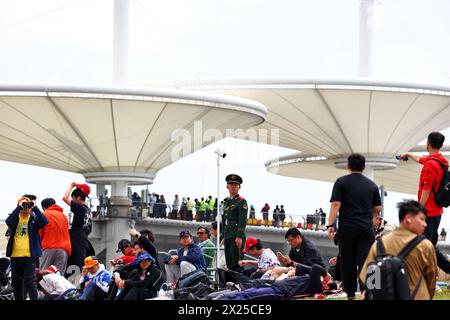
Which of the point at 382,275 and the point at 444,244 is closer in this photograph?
the point at 382,275

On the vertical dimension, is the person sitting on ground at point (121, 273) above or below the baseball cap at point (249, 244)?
below

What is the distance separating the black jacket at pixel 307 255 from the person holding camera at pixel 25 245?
3553mm

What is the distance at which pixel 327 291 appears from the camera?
43.9ft

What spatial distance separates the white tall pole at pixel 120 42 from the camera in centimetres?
3531

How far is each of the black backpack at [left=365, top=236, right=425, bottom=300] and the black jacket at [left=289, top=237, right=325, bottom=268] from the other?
660cm

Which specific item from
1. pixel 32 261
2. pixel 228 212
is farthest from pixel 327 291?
pixel 32 261

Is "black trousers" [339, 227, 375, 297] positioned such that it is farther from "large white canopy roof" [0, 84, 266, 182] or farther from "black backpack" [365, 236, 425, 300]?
"large white canopy roof" [0, 84, 266, 182]

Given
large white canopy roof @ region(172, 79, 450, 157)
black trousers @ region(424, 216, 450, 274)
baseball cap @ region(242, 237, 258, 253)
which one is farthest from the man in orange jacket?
large white canopy roof @ region(172, 79, 450, 157)

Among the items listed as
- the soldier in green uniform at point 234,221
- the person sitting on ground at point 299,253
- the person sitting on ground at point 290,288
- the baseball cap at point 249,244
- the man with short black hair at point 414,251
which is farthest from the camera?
the baseball cap at point 249,244

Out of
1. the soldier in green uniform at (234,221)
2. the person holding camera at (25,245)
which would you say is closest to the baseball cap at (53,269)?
the person holding camera at (25,245)

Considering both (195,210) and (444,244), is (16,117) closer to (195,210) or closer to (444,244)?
(195,210)

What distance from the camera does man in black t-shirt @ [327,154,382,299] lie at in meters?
10.5

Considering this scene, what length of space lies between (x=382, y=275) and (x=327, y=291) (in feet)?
19.9

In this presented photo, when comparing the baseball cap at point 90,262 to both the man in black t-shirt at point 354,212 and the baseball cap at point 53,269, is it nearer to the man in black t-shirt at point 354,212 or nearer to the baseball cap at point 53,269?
the baseball cap at point 53,269
